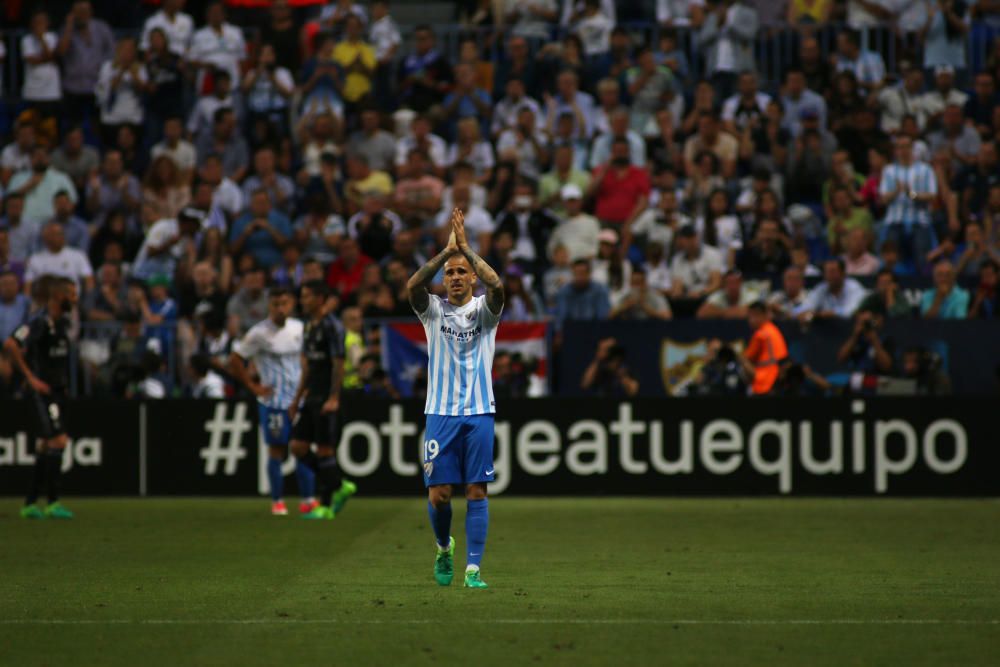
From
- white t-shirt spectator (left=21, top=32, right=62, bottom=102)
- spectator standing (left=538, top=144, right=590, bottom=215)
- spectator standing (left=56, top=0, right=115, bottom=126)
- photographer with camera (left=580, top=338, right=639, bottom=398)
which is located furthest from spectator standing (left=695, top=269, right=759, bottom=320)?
white t-shirt spectator (left=21, top=32, right=62, bottom=102)

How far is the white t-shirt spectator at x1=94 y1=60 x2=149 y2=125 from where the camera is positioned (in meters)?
23.9

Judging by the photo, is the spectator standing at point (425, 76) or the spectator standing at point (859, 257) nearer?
the spectator standing at point (859, 257)

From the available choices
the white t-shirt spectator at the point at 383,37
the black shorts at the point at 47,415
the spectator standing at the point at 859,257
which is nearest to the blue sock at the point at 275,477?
the black shorts at the point at 47,415

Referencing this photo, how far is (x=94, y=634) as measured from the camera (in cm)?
846

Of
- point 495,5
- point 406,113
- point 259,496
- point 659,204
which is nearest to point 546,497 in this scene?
point 259,496

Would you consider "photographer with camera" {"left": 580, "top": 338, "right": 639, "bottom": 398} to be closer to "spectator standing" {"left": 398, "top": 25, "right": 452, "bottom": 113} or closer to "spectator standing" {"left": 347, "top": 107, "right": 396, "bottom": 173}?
"spectator standing" {"left": 347, "top": 107, "right": 396, "bottom": 173}

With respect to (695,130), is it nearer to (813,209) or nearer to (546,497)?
(813,209)

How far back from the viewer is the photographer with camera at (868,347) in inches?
713

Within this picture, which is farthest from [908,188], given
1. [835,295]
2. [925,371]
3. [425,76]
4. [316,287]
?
[316,287]

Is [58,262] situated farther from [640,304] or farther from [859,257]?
[859,257]

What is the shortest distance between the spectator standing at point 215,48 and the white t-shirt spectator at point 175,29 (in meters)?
0.28

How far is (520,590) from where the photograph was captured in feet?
33.5

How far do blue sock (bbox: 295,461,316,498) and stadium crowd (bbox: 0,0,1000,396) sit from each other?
202 cm

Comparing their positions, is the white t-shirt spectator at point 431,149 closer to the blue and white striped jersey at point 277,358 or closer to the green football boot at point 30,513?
the blue and white striped jersey at point 277,358
